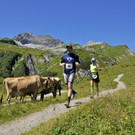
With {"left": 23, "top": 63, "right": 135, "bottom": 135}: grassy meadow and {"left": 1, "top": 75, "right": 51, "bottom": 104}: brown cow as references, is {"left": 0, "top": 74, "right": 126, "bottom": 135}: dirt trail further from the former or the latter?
{"left": 1, "top": 75, "right": 51, "bottom": 104}: brown cow

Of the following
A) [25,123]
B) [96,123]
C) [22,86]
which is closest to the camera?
[96,123]

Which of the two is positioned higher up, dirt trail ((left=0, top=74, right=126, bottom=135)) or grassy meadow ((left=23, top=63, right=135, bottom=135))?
grassy meadow ((left=23, top=63, right=135, bottom=135))

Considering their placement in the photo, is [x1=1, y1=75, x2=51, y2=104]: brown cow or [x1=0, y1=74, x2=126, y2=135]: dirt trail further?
[x1=1, y1=75, x2=51, y2=104]: brown cow

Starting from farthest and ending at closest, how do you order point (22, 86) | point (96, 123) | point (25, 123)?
1. point (22, 86)
2. point (25, 123)
3. point (96, 123)

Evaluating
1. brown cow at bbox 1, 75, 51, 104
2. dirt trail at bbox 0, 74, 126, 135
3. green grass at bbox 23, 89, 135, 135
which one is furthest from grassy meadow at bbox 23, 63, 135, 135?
brown cow at bbox 1, 75, 51, 104

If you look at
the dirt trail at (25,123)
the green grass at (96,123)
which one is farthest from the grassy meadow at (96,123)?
the dirt trail at (25,123)

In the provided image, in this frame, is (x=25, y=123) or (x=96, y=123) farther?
(x=25, y=123)

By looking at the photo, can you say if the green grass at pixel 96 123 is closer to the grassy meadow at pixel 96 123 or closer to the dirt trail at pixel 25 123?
the grassy meadow at pixel 96 123

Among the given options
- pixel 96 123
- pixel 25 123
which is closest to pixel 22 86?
pixel 25 123

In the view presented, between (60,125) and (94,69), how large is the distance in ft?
21.9

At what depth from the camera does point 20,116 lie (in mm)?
8016

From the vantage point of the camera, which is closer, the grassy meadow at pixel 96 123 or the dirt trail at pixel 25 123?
the grassy meadow at pixel 96 123

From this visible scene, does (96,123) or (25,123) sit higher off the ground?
(96,123)

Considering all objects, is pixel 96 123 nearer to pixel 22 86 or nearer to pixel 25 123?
pixel 25 123
